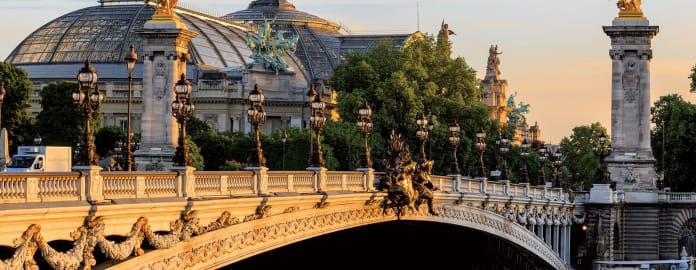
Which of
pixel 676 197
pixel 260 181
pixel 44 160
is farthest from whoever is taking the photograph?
pixel 676 197

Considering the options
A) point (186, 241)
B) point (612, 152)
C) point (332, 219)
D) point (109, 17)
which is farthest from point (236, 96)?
point (186, 241)

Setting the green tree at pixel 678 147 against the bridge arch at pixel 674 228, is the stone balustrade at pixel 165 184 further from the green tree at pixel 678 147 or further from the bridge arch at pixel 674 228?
the green tree at pixel 678 147

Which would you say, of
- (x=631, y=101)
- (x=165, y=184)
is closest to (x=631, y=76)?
(x=631, y=101)

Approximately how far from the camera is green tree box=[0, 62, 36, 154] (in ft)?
299

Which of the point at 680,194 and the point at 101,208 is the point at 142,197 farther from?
the point at 680,194

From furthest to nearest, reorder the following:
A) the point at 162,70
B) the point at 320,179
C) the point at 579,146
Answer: the point at 579,146 → the point at 162,70 → the point at 320,179

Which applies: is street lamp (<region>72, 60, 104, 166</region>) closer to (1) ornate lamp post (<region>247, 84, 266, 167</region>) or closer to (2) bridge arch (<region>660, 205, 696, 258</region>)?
(1) ornate lamp post (<region>247, 84, 266, 167</region>)

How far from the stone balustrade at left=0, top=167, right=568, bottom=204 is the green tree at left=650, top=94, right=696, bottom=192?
6050 cm

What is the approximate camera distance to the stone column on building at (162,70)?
79500mm

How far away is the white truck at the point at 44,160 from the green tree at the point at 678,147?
64.9 meters

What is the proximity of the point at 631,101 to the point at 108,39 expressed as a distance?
246ft

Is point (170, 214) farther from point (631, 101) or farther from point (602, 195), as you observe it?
point (631, 101)

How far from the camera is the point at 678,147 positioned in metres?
110

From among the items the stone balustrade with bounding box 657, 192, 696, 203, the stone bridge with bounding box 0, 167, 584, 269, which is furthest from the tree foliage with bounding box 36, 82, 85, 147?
the stone bridge with bounding box 0, 167, 584, 269
